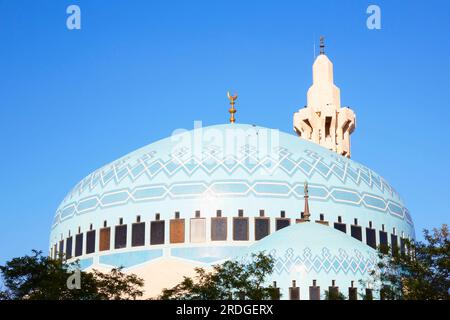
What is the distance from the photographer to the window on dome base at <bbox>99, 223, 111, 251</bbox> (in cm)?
4469

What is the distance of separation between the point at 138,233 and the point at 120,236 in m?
0.91

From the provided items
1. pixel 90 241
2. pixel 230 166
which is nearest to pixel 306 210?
pixel 230 166

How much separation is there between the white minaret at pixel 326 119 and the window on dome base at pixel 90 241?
59.3 feet

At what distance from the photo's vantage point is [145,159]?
154ft

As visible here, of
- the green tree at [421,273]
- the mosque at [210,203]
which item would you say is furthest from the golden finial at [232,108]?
the green tree at [421,273]

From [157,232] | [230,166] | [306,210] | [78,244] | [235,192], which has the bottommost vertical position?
[78,244]

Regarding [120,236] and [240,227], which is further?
[120,236]

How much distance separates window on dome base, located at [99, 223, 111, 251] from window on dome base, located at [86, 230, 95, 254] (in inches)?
19.6

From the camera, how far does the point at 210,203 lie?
43750 millimetres

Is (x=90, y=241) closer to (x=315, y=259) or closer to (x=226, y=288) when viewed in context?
(x=315, y=259)

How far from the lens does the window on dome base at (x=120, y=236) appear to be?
44.3 meters

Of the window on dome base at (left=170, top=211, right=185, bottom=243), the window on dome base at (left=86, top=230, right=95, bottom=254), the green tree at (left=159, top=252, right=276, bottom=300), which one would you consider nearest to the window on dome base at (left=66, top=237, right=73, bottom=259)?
the window on dome base at (left=86, top=230, right=95, bottom=254)

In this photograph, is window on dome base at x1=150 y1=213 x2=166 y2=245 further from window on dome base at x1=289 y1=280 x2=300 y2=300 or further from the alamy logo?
the alamy logo
